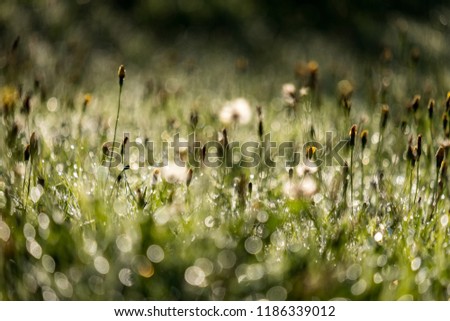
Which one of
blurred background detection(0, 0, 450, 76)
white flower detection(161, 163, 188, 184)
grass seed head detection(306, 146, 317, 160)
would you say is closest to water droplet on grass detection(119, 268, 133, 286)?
white flower detection(161, 163, 188, 184)

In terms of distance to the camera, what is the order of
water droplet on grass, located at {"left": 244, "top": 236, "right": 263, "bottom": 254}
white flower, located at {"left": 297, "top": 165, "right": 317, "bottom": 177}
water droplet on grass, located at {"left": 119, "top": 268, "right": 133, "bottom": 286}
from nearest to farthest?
water droplet on grass, located at {"left": 119, "top": 268, "right": 133, "bottom": 286} → water droplet on grass, located at {"left": 244, "top": 236, "right": 263, "bottom": 254} → white flower, located at {"left": 297, "top": 165, "right": 317, "bottom": 177}

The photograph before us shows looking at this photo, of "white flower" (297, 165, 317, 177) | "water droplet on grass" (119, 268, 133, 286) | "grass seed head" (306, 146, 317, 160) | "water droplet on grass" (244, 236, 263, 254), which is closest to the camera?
"water droplet on grass" (119, 268, 133, 286)

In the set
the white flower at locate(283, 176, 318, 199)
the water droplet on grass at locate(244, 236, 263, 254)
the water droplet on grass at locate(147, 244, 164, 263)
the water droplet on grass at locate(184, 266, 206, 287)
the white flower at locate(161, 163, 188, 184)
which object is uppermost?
the water droplet on grass at locate(147, 244, 164, 263)

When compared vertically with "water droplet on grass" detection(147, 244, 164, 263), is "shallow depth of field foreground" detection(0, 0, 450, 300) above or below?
below

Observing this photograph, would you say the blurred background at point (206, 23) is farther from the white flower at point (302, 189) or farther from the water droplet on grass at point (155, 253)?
the water droplet on grass at point (155, 253)

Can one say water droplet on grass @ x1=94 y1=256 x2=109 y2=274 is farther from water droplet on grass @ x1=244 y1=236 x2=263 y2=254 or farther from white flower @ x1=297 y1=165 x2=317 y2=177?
white flower @ x1=297 y1=165 x2=317 y2=177

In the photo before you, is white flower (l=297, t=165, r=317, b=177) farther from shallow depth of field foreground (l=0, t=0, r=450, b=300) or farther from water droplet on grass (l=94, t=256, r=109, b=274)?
water droplet on grass (l=94, t=256, r=109, b=274)

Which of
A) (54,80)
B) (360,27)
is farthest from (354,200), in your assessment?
(360,27)

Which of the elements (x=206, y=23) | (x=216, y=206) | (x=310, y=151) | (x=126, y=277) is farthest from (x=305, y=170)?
(x=206, y=23)

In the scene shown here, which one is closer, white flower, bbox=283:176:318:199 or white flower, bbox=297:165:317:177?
white flower, bbox=283:176:318:199

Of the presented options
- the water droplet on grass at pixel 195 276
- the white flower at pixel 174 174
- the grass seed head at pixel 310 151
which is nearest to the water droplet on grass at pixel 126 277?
the water droplet on grass at pixel 195 276
